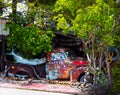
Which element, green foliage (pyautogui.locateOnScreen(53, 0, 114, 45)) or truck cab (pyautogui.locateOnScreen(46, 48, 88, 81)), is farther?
truck cab (pyautogui.locateOnScreen(46, 48, 88, 81))

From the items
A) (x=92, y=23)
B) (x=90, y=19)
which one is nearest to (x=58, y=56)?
(x=92, y=23)

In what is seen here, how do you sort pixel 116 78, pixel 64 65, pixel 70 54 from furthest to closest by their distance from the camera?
pixel 70 54 → pixel 64 65 → pixel 116 78

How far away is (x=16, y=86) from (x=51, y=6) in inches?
188

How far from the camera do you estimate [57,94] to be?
→ 1427 cm

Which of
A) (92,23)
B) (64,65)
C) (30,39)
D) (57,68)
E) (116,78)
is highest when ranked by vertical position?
(92,23)

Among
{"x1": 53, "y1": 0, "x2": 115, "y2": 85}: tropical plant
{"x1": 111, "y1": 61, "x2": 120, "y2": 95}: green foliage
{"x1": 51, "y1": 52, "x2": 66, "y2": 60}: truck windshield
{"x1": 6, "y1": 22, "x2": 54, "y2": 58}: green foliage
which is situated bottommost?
{"x1": 111, "y1": 61, "x2": 120, "y2": 95}: green foliage

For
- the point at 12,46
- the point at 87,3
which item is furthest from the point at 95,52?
the point at 12,46

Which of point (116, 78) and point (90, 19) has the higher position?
point (90, 19)

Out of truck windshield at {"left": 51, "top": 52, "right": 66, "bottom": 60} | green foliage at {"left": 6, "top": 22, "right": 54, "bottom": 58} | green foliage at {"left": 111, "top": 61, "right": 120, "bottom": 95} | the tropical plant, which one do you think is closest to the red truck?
truck windshield at {"left": 51, "top": 52, "right": 66, "bottom": 60}

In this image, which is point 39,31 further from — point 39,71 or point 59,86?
point 59,86

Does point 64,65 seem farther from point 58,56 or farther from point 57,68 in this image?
point 58,56

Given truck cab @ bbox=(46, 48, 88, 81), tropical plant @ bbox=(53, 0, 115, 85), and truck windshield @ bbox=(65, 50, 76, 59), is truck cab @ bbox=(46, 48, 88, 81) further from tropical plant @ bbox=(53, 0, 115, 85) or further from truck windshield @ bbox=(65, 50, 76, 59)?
tropical plant @ bbox=(53, 0, 115, 85)

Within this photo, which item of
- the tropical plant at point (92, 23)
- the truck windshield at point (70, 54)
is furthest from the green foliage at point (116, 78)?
the truck windshield at point (70, 54)

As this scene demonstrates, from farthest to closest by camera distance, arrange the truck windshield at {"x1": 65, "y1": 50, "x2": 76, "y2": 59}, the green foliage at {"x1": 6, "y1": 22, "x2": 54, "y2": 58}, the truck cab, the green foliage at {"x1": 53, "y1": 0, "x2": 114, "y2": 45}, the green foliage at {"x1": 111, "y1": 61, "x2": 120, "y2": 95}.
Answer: the truck windshield at {"x1": 65, "y1": 50, "x2": 76, "y2": 59}
the green foliage at {"x1": 6, "y1": 22, "x2": 54, "y2": 58}
the truck cab
the green foliage at {"x1": 111, "y1": 61, "x2": 120, "y2": 95}
the green foliage at {"x1": 53, "y1": 0, "x2": 114, "y2": 45}
